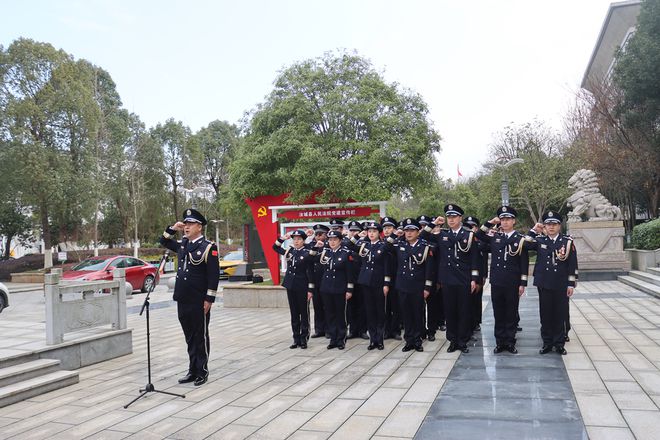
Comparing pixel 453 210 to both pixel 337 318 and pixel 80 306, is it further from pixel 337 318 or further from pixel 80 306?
pixel 80 306

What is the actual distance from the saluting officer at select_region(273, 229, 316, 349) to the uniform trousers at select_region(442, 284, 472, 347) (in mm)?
1753

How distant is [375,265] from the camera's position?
6.44m

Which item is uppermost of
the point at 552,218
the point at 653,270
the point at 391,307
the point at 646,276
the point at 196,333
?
the point at 552,218

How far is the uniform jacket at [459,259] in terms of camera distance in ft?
19.3

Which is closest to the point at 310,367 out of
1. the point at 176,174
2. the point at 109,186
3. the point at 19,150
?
the point at 19,150

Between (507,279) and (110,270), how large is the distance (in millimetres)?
11264

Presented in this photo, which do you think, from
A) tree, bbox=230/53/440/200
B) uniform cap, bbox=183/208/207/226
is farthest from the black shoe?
tree, bbox=230/53/440/200

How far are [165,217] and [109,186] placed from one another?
6.55m

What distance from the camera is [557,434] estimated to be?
3340 mm

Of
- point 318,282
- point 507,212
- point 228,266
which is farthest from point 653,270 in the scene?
point 228,266

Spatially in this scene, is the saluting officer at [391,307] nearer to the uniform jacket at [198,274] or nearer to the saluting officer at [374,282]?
the saluting officer at [374,282]

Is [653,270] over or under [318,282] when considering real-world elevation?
under

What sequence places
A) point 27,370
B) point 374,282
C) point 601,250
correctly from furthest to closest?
point 601,250, point 374,282, point 27,370

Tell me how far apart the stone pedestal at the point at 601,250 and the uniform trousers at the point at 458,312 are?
9.40 m
